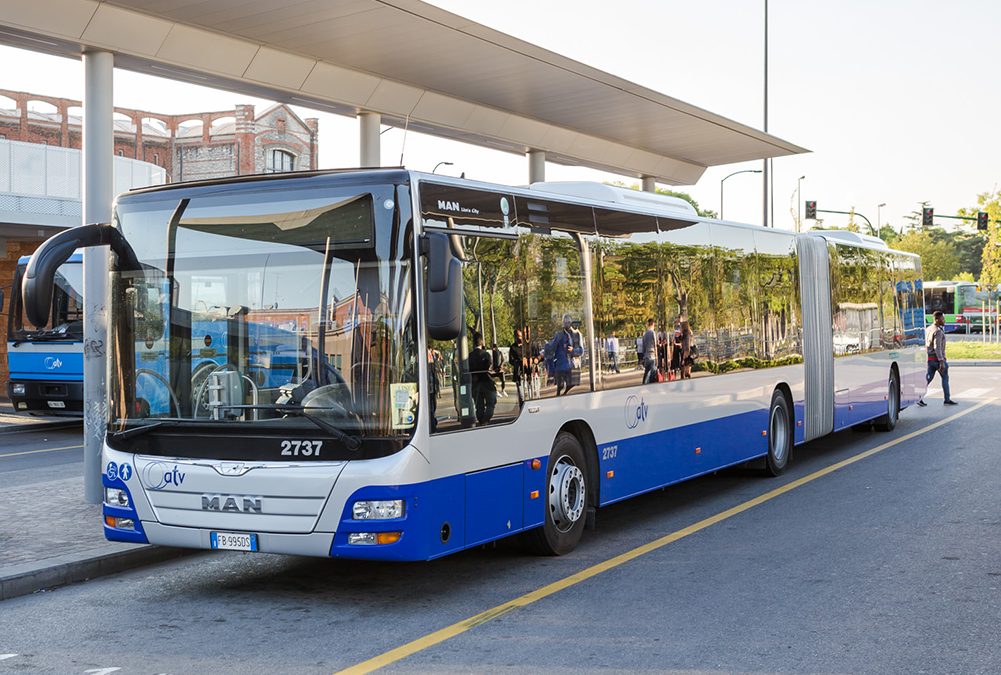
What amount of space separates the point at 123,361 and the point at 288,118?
67.4 meters

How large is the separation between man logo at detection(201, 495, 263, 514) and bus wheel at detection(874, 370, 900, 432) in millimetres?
13727

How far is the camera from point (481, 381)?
25.4 ft

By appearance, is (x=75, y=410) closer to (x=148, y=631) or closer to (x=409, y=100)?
(x=409, y=100)

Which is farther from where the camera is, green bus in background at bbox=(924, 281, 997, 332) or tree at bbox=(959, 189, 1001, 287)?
green bus in background at bbox=(924, 281, 997, 332)

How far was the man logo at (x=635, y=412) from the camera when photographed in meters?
9.87

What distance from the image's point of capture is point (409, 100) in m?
14.4

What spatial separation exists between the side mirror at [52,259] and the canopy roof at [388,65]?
3.41 metres

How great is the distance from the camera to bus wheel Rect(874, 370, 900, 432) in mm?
18547

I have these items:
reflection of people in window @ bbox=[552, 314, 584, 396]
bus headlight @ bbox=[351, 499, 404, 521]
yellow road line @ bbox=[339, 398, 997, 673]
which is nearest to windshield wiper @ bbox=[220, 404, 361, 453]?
bus headlight @ bbox=[351, 499, 404, 521]

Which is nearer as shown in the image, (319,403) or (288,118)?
(319,403)

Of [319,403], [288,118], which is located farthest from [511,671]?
[288,118]

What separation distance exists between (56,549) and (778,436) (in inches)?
334

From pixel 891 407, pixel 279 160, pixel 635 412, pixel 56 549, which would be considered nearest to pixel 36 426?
pixel 56 549

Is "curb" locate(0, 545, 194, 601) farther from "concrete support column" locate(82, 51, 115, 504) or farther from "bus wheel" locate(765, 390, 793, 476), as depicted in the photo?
"bus wheel" locate(765, 390, 793, 476)
